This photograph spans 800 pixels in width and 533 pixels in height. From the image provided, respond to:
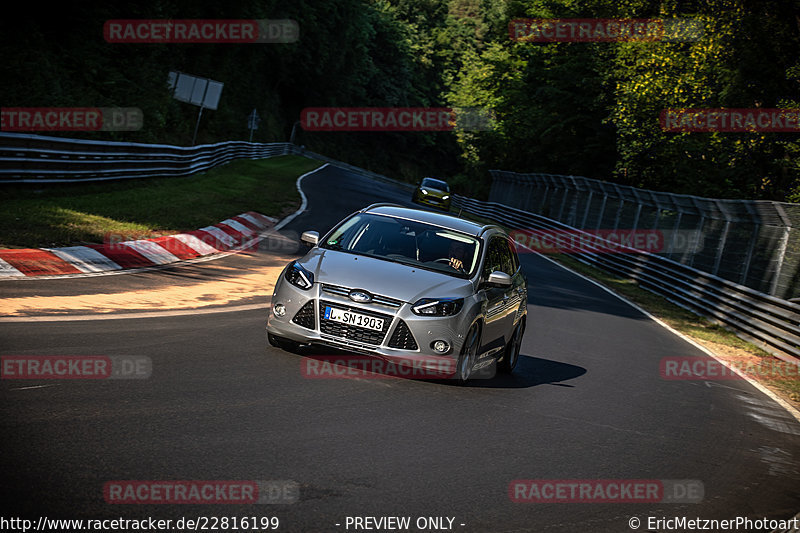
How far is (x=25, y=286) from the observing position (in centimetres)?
1052

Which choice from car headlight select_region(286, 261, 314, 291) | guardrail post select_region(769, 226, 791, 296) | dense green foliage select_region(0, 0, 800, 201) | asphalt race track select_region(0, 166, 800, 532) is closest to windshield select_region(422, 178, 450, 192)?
dense green foliage select_region(0, 0, 800, 201)

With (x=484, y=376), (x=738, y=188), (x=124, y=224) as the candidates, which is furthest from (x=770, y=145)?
(x=484, y=376)

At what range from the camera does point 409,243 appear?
9805mm

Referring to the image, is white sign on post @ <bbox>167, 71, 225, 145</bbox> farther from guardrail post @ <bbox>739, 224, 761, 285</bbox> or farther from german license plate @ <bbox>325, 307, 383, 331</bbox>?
german license plate @ <bbox>325, 307, 383, 331</bbox>

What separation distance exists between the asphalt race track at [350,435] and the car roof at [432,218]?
168cm

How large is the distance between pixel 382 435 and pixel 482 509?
4.73ft

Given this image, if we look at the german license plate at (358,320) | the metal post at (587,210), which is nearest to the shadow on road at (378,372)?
the german license plate at (358,320)

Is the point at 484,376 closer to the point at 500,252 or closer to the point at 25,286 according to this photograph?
→ the point at 500,252

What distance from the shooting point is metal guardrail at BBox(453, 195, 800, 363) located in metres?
17.7

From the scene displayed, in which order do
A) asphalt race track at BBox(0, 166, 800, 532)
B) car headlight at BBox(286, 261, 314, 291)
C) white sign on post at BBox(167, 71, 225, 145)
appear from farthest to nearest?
white sign on post at BBox(167, 71, 225, 145)
car headlight at BBox(286, 261, 314, 291)
asphalt race track at BBox(0, 166, 800, 532)

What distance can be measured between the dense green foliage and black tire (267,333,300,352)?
1955cm

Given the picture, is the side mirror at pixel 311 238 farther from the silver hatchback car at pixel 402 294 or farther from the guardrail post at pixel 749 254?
the guardrail post at pixel 749 254

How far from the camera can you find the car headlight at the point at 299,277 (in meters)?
8.74

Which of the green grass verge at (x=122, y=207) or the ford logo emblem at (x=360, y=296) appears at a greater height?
the ford logo emblem at (x=360, y=296)
